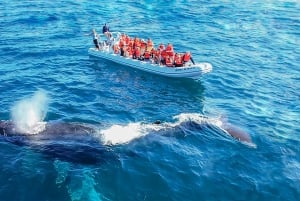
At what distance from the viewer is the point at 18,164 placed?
2891 centimetres

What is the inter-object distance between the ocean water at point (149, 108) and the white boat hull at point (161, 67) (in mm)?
805

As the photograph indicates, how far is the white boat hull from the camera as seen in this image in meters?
43.9

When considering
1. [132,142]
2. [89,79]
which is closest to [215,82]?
[89,79]

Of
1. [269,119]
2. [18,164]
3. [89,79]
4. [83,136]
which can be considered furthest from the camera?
[89,79]

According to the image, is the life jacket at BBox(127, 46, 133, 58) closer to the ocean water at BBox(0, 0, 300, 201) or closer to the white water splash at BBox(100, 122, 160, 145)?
the ocean water at BBox(0, 0, 300, 201)

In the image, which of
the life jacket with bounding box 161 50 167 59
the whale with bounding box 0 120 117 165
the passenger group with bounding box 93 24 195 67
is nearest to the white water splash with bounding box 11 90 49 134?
the whale with bounding box 0 120 117 165

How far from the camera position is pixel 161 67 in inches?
1775

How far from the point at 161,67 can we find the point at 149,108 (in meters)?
7.39

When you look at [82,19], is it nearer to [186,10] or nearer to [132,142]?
[186,10]

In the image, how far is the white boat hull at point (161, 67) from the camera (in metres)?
43.9

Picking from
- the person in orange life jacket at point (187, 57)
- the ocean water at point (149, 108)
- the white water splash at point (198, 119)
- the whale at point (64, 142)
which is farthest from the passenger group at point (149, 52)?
the whale at point (64, 142)

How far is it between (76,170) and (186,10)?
148 ft

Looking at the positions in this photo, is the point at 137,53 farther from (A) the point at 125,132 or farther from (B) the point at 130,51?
(A) the point at 125,132

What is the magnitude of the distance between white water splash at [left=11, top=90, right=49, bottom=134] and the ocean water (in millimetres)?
174
